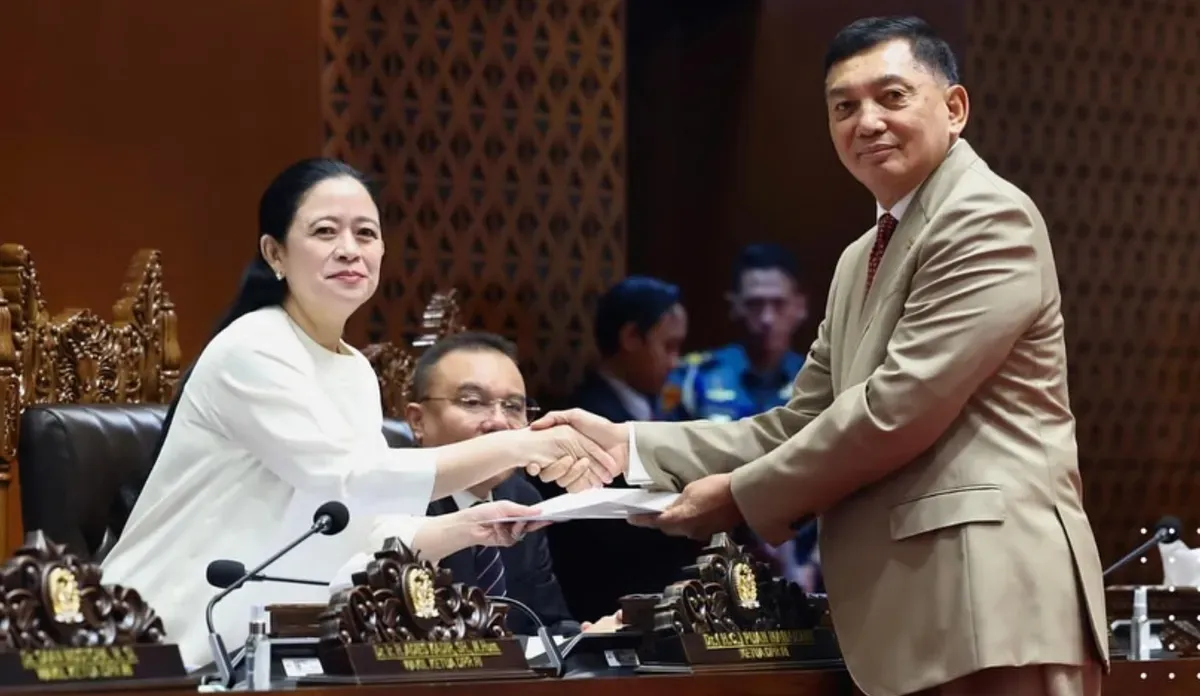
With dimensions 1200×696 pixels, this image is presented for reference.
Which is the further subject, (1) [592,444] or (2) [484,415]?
(2) [484,415]

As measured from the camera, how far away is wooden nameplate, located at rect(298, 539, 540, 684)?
2.29 meters

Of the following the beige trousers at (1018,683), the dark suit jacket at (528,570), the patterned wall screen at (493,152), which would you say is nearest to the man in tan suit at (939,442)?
the beige trousers at (1018,683)

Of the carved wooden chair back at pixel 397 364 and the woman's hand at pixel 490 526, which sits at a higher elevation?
the woman's hand at pixel 490 526

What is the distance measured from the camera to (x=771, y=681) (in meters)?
2.54

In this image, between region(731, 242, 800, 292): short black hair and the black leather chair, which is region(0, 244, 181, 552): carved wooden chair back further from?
region(731, 242, 800, 292): short black hair

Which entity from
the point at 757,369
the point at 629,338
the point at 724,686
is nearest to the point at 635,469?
the point at 724,686

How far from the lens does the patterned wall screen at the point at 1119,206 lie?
7086mm

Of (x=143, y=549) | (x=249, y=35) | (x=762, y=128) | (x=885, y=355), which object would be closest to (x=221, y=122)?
(x=249, y=35)

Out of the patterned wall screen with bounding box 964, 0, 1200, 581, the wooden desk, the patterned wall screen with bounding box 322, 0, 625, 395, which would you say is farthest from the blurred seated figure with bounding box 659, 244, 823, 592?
the wooden desk

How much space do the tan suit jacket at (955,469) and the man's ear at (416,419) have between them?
155 centimetres

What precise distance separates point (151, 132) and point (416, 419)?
7.21 feet

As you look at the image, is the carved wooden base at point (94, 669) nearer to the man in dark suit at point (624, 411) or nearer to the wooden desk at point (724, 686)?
the wooden desk at point (724, 686)

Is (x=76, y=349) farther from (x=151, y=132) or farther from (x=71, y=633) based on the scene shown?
(x=71, y=633)

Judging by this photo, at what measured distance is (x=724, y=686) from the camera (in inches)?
98.3
